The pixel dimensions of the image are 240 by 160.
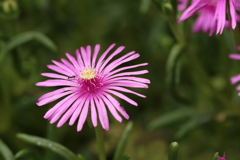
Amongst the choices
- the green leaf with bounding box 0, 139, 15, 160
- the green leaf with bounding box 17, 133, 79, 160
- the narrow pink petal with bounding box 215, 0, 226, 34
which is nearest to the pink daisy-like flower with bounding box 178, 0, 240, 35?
the narrow pink petal with bounding box 215, 0, 226, 34

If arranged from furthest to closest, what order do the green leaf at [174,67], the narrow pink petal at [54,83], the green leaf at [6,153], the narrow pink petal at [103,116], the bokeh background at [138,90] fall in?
the bokeh background at [138,90] → the green leaf at [174,67] → the green leaf at [6,153] → the narrow pink petal at [54,83] → the narrow pink petal at [103,116]

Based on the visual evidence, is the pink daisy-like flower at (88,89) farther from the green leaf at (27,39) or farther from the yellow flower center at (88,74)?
the green leaf at (27,39)

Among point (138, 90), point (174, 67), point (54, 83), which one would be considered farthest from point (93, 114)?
point (138, 90)

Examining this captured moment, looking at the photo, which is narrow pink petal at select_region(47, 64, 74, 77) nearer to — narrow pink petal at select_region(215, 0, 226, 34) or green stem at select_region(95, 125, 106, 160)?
green stem at select_region(95, 125, 106, 160)

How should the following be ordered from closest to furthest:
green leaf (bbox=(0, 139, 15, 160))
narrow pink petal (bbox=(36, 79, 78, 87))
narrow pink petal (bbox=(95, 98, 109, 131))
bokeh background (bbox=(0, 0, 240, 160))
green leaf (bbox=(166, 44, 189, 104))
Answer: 1. narrow pink petal (bbox=(95, 98, 109, 131))
2. narrow pink petal (bbox=(36, 79, 78, 87))
3. green leaf (bbox=(0, 139, 15, 160))
4. green leaf (bbox=(166, 44, 189, 104))
5. bokeh background (bbox=(0, 0, 240, 160))

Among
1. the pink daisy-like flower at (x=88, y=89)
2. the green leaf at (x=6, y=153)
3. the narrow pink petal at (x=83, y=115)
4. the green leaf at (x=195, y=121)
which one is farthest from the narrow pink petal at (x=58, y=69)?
the green leaf at (x=195, y=121)
